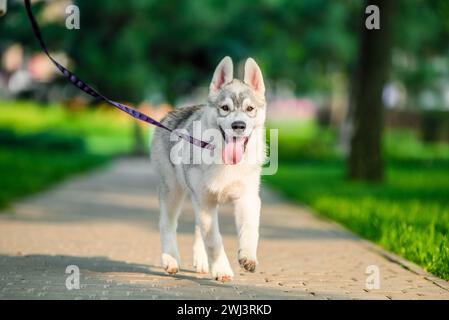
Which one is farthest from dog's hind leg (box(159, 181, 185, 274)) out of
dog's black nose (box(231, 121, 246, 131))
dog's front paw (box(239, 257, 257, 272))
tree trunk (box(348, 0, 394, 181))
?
tree trunk (box(348, 0, 394, 181))

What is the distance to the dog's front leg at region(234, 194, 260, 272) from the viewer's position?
7555mm

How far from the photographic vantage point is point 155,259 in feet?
31.9

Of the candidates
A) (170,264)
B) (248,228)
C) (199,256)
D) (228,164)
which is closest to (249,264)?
(248,228)

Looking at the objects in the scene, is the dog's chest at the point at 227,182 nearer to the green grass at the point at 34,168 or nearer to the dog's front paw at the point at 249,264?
the dog's front paw at the point at 249,264

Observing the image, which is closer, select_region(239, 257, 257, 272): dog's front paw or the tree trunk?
select_region(239, 257, 257, 272): dog's front paw

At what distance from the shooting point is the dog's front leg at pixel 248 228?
755 cm

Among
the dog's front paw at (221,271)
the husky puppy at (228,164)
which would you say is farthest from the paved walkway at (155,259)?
the husky puppy at (228,164)

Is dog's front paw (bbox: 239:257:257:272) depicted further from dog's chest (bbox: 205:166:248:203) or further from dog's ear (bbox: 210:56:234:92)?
dog's ear (bbox: 210:56:234:92)

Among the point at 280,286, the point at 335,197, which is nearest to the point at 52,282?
the point at 280,286

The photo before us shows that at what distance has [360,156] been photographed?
21000 mm

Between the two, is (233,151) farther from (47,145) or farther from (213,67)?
(47,145)

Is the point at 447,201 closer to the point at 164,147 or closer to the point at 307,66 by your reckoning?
the point at 164,147

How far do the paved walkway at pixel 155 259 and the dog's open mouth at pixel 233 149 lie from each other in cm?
108

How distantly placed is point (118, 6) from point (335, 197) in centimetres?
1501
